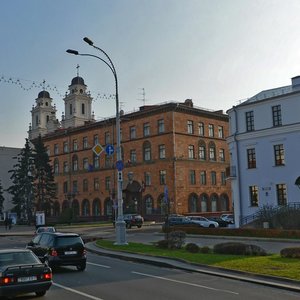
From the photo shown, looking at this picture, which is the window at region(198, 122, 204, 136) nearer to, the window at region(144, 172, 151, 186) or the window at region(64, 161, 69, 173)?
the window at region(144, 172, 151, 186)

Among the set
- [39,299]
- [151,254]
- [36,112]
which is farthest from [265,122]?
Answer: [36,112]

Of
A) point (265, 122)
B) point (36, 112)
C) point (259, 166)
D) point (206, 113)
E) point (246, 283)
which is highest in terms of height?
point (36, 112)

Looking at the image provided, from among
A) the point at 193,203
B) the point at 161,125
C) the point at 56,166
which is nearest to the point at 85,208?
the point at 56,166

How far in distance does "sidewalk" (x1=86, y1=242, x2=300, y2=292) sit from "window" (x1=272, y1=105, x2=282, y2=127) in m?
24.7

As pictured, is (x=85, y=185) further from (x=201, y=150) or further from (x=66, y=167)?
(x=201, y=150)

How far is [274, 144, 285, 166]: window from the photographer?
141 ft

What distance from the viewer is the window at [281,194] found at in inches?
1658

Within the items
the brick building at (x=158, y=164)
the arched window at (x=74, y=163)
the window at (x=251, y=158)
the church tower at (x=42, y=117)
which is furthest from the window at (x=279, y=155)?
the church tower at (x=42, y=117)

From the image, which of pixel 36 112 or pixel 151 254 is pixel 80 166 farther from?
pixel 151 254

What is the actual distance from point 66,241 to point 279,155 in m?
30.2

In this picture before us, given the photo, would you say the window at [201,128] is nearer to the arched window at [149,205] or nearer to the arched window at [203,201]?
the arched window at [203,201]

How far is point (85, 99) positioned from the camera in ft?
363

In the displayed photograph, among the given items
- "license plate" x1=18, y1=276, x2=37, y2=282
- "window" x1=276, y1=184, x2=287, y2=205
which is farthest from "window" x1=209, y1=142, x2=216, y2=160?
"license plate" x1=18, y1=276, x2=37, y2=282

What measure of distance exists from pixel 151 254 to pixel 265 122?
2608cm
